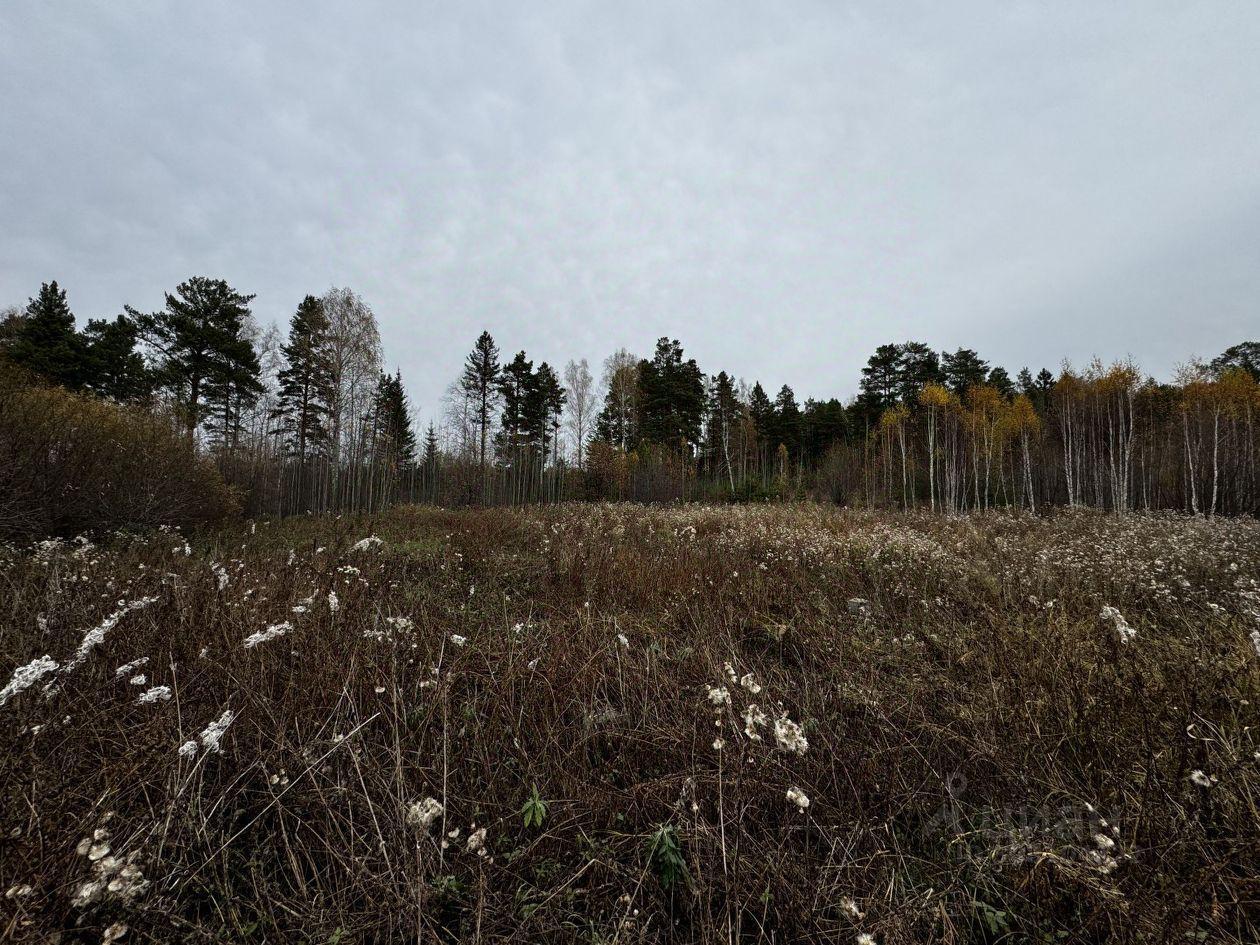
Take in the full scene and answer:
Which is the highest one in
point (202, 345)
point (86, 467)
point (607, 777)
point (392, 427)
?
point (202, 345)

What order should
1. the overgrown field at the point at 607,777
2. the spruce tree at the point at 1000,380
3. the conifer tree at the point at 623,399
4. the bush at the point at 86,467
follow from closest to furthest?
1. the overgrown field at the point at 607,777
2. the bush at the point at 86,467
3. the conifer tree at the point at 623,399
4. the spruce tree at the point at 1000,380

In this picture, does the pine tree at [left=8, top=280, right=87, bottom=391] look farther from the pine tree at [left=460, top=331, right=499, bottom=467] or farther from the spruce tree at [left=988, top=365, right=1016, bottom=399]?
the spruce tree at [left=988, top=365, right=1016, bottom=399]

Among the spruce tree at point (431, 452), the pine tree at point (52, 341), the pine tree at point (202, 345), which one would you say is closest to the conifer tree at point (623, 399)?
the spruce tree at point (431, 452)

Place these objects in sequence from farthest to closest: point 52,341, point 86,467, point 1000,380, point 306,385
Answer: point 1000,380 < point 306,385 < point 52,341 < point 86,467

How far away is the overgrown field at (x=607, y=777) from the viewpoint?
145 centimetres

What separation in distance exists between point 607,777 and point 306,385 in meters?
31.7

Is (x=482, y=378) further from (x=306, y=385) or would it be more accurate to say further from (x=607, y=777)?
(x=607, y=777)

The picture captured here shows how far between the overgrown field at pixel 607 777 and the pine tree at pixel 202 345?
2566 cm

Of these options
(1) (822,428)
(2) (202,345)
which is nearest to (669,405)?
(1) (822,428)

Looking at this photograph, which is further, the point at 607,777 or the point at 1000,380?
the point at 1000,380

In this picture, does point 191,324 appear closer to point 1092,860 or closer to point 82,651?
point 82,651

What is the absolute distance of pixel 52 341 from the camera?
22359mm

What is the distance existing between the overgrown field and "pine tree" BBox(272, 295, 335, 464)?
21.2 m

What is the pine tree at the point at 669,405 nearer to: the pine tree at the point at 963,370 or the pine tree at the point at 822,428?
the pine tree at the point at 822,428
